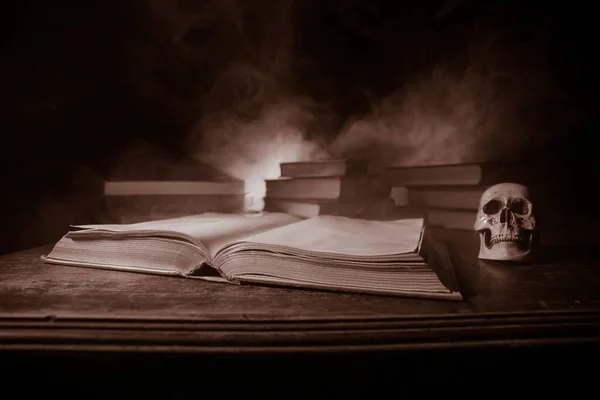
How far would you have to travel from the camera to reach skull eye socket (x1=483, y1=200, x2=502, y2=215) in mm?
996

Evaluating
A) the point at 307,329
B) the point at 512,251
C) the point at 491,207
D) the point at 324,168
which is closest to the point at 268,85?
the point at 324,168

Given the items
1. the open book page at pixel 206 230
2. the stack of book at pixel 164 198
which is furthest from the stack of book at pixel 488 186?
the stack of book at pixel 164 198

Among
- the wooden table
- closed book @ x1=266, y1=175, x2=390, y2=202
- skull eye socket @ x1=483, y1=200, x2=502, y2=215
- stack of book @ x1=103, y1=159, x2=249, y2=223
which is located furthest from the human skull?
stack of book @ x1=103, y1=159, x2=249, y2=223

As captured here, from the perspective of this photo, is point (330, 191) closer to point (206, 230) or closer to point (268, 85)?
point (206, 230)

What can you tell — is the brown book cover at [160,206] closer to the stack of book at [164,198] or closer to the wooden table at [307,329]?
the stack of book at [164,198]

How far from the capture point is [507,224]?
920mm

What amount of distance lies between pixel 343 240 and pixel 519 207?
470 millimetres

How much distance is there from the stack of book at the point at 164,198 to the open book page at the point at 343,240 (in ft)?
1.96

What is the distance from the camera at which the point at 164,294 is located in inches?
25.8

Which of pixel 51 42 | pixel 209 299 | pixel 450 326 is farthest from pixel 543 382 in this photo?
pixel 51 42

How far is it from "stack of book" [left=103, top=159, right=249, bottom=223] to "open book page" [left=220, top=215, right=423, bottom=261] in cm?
60

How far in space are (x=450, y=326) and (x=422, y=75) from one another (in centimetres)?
130

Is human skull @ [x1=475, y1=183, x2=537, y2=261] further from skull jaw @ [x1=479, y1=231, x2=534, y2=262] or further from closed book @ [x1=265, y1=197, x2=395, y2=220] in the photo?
closed book @ [x1=265, y1=197, x2=395, y2=220]

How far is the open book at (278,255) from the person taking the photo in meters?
0.64
